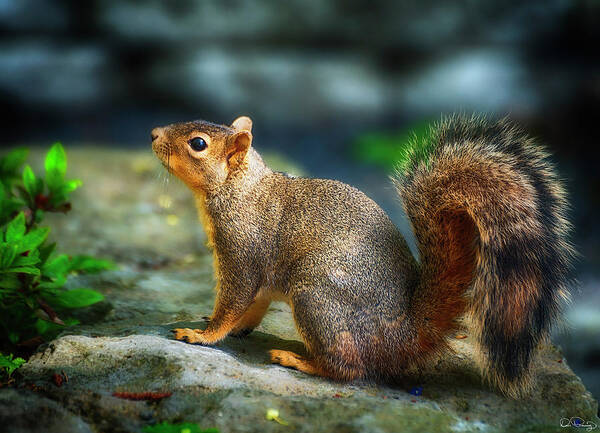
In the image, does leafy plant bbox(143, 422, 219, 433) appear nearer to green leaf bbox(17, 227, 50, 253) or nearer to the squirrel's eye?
green leaf bbox(17, 227, 50, 253)

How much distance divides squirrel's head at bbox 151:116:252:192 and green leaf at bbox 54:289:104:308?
80 cm

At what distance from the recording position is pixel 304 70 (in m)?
11.3

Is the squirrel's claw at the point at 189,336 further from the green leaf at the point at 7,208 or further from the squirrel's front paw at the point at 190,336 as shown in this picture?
the green leaf at the point at 7,208

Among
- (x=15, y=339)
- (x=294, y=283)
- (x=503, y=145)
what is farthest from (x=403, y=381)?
(x=15, y=339)

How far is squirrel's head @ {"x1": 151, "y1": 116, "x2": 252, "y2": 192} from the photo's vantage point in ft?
11.9

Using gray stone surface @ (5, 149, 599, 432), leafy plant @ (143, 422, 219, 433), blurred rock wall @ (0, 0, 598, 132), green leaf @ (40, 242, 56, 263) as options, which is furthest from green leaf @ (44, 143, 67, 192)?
blurred rock wall @ (0, 0, 598, 132)

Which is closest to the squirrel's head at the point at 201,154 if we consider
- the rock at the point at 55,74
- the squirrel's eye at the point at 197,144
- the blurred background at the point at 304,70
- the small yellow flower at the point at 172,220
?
the squirrel's eye at the point at 197,144

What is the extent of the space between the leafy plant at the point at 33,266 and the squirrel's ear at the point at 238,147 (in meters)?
1.02

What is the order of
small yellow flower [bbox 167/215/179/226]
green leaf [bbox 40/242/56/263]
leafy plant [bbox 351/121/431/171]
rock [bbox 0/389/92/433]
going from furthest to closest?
leafy plant [bbox 351/121/431/171] → small yellow flower [bbox 167/215/179/226] → green leaf [bbox 40/242/56/263] → rock [bbox 0/389/92/433]

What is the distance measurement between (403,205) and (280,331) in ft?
3.56

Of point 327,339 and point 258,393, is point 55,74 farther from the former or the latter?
point 258,393

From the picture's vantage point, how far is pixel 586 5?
10.2m

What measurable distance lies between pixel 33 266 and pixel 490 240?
2.25 metres

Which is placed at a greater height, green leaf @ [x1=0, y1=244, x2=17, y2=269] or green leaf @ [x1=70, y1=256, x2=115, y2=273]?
green leaf @ [x1=0, y1=244, x2=17, y2=269]
